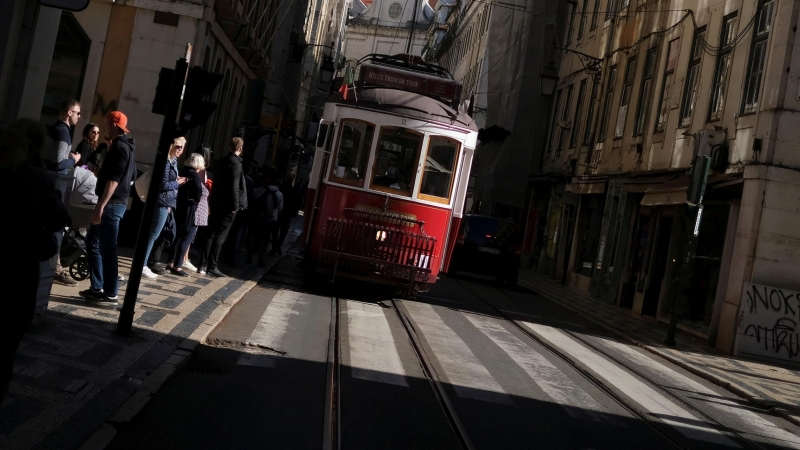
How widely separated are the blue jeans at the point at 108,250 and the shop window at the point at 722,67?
14.3 metres

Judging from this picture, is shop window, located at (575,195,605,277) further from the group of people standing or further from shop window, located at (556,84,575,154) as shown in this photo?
the group of people standing

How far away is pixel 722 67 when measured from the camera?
21.5m

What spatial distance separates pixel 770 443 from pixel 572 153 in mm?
26111

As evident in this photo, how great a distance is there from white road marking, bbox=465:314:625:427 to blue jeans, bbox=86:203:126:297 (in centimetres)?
403

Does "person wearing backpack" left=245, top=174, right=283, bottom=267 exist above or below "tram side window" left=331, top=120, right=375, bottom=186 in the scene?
below

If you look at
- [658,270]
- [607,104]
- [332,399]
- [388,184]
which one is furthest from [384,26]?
[332,399]

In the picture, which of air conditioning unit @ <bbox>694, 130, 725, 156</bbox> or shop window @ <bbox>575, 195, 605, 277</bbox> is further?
shop window @ <bbox>575, 195, 605, 277</bbox>

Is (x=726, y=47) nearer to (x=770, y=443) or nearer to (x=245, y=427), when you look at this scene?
(x=770, y=443)

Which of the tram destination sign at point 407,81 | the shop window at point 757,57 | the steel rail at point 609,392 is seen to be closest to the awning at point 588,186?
the shop window at point 757,57

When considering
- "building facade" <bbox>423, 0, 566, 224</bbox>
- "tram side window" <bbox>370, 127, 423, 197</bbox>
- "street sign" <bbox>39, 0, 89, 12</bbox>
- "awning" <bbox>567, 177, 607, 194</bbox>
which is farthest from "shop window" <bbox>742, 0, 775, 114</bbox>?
"street sign" <bbox>39, 0, 89, 12</bbox>

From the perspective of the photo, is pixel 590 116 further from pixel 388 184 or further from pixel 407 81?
pixel 388 184

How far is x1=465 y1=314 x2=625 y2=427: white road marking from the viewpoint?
886 centimetres

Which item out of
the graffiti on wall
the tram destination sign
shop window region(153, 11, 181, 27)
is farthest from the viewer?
shop window region(153, 11, 181, 27)

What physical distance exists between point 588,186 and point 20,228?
2682cm
